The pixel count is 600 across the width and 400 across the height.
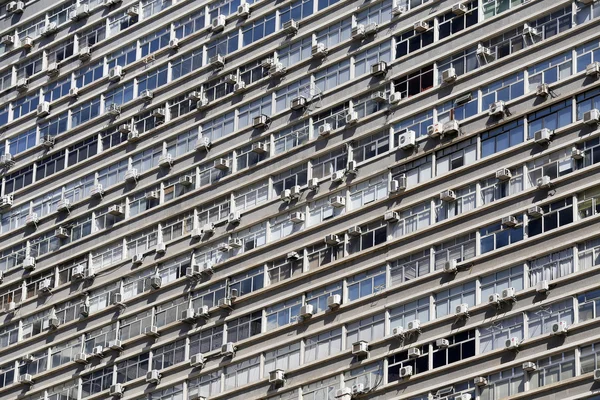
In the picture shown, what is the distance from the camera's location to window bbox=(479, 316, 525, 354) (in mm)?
65562

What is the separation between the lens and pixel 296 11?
7838 centimetres

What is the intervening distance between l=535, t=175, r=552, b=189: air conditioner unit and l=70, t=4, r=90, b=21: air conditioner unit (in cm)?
2650

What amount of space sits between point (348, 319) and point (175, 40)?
17.0m

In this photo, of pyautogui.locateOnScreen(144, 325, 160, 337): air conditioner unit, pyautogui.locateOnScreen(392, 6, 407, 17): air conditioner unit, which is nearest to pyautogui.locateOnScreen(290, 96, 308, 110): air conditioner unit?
pyautogui.locateOnScreen(392, 6, 407, 17): air conditioner unit

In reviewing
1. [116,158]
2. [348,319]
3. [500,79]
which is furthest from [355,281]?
[116,158]

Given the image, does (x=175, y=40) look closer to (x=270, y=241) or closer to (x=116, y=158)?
(x=116, y=158)

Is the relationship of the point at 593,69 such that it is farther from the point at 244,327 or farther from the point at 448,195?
the point at 244,327

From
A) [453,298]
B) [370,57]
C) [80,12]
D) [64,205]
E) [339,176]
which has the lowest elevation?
[453,298]

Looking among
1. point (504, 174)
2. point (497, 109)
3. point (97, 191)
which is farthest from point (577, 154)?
point (97, 191)

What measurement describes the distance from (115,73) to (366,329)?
64.1ft

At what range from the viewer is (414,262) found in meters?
69.5

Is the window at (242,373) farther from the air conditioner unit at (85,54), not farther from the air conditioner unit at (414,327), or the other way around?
the air conditioner unit at (85,54)

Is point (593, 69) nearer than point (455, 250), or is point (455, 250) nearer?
point (593, 69)

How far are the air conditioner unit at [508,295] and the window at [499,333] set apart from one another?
59 centimetres
